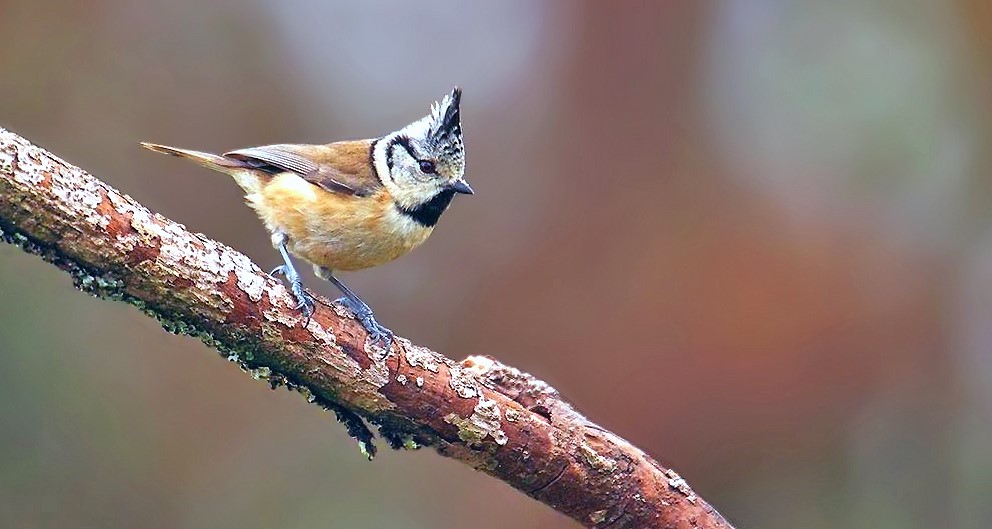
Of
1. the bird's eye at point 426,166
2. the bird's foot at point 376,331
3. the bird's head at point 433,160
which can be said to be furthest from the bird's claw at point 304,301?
the bird's eye at point 426,166

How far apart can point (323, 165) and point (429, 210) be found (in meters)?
0.41

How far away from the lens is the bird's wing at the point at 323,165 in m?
3.24

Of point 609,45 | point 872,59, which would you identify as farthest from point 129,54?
point 872,59

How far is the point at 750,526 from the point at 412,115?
2961 mm

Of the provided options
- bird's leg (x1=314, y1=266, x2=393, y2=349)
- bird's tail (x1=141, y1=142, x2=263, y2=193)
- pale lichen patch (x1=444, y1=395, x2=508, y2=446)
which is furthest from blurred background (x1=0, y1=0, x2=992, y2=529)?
pale lichen patch (x1=444, y1=395, x2=508, y2=446)

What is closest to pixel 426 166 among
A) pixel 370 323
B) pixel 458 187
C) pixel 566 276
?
pixel 458 187

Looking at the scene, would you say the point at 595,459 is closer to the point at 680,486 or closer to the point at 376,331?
the point at 680,486

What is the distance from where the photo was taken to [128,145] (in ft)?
16.7

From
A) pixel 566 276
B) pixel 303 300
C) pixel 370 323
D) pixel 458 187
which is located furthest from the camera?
pixel 566 276

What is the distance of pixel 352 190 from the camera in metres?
3.23

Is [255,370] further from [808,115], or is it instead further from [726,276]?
[808,115]

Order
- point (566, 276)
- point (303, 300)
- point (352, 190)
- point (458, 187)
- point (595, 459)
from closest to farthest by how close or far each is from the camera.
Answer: point (303, 300) → point (595, 459) → point (352, 190) → point (458, 187) → point (566, 276)

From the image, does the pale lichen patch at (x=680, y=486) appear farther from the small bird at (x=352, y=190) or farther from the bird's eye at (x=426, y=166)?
the bird's eye at (x=426, y=166)

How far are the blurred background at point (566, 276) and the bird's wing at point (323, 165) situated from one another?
158cm
